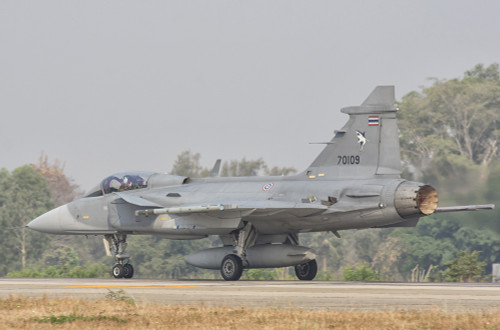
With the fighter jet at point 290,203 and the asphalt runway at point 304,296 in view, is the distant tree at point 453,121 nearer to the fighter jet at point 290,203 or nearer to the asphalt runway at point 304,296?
the fighter jet at point 290,203

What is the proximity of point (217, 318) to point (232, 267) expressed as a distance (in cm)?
1025

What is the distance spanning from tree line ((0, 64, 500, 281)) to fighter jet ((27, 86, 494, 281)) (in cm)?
336

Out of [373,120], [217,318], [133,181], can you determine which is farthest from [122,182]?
[217,318]

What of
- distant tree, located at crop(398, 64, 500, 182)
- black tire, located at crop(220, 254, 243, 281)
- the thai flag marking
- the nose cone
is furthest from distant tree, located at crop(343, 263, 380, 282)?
distant tree, located at crop(398, 64, 500, 182)

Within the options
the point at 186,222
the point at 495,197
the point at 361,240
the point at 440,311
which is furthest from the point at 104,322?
the point at 361,240

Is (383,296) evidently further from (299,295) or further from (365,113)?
(365,113)

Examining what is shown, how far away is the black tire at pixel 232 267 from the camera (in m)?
21.8

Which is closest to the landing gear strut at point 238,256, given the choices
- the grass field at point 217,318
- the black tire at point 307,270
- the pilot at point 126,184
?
the black tire at point 307,270

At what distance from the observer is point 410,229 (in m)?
46.6

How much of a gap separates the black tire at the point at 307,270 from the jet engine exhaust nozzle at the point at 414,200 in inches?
163

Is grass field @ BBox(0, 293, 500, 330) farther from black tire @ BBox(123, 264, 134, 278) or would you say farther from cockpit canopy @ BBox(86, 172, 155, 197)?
cockpit canopy @ BBox(86, 172, 155, 197)

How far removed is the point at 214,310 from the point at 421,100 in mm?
54375

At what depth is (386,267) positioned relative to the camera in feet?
147

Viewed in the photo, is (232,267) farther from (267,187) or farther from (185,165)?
(185,165)
